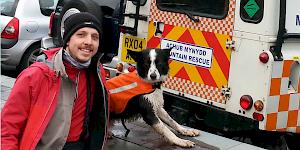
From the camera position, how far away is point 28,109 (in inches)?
109

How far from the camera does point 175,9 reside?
209 inches

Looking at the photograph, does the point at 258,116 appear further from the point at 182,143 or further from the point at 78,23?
the point at 78,23

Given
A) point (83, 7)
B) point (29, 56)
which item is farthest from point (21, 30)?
point (83, 7)

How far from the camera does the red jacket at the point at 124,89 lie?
4000 mm

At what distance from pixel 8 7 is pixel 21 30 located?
0.53 metres

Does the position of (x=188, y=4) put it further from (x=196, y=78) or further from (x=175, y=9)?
(x=196, y=78)

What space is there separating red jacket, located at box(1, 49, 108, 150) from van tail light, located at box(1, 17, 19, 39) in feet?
19.5

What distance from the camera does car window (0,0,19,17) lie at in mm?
8641

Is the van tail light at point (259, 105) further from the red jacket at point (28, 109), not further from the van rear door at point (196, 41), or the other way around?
the red jacket at point (28, 109)

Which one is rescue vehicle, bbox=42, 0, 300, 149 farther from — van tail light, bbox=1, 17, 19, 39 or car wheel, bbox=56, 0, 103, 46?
van tail light, bbox=1, 17, 19, 39

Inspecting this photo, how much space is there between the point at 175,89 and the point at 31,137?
9.01 feet

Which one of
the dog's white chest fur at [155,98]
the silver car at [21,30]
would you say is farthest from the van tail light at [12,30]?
the dog's white chest fur at [155,98]

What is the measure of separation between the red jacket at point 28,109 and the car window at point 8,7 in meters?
6.20

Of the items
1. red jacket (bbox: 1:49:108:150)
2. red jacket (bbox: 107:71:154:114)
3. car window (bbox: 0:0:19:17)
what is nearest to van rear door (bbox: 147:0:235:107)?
red jacket (bbox: 107:71:154:114)
